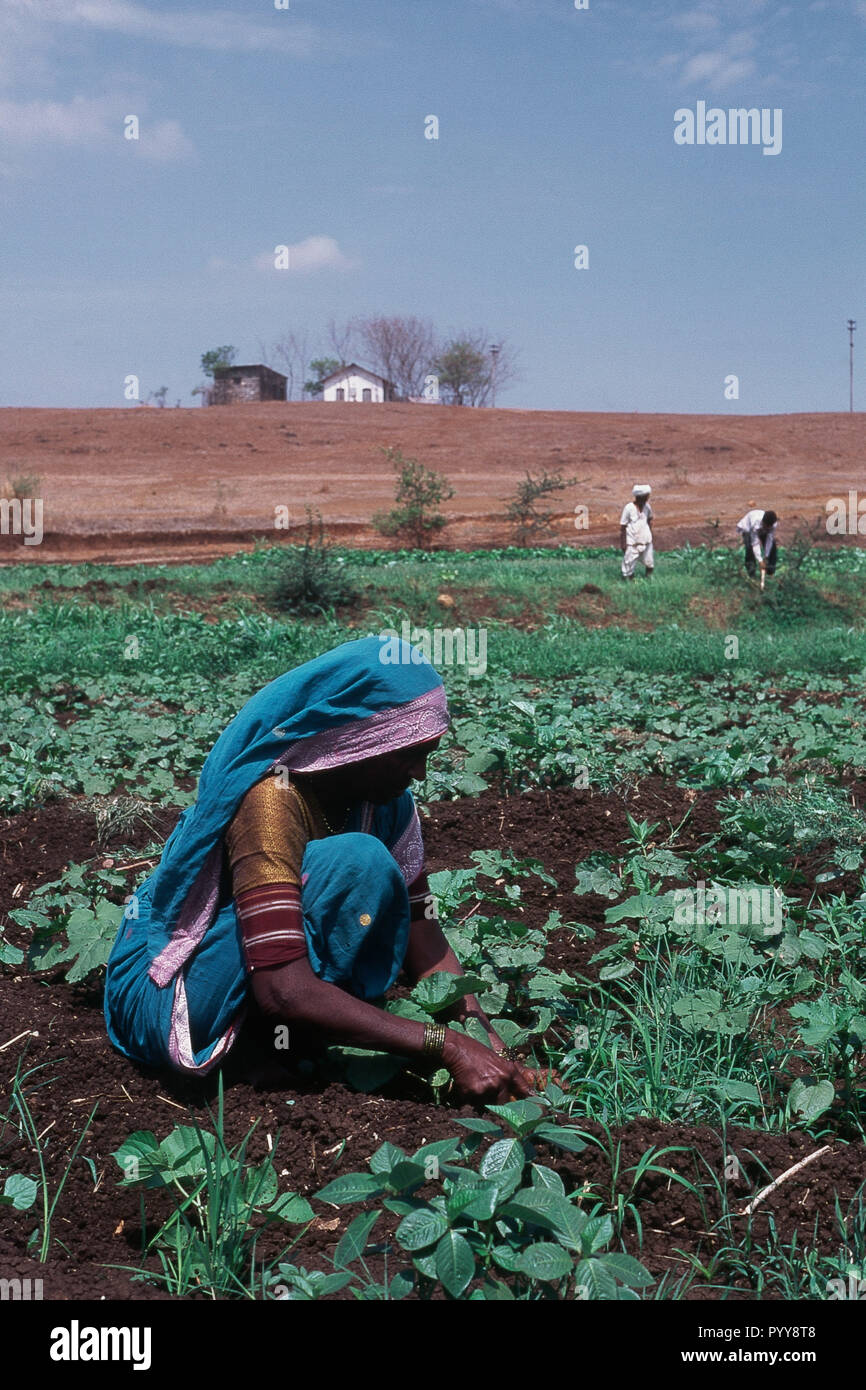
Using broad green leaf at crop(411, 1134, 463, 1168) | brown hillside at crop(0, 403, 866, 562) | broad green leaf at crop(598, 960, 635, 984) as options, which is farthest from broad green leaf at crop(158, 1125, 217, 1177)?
brown hillside at crop(0, 403, 866, 562)

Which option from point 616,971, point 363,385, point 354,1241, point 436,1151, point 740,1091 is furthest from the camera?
point 363,385

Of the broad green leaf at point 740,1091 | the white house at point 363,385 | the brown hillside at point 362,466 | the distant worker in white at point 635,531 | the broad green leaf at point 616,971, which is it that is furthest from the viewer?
the white house at point 363,385

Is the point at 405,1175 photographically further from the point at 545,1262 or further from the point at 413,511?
the point at 413,511

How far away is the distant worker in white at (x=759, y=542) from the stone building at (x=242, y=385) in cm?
4233

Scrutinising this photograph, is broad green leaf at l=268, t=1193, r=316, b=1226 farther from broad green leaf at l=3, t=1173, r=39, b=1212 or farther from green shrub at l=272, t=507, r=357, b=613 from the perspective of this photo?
green shrub at l=272, t=507, r=357, b=613

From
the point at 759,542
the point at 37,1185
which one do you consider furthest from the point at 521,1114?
the point at 759,542

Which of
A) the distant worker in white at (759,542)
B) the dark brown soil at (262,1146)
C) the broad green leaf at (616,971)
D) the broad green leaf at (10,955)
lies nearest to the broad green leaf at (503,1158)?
the dark brown soil at (262,1146)

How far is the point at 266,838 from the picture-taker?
2.15m

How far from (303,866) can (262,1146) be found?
1.69 ft

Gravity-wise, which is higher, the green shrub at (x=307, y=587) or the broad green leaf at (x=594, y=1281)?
the green shrub at (x=307, y=587)

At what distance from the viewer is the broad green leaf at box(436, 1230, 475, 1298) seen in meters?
1.48

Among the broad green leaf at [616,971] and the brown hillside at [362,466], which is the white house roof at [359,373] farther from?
the broad green leaf at [616,971]

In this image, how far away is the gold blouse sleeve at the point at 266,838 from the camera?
214 cm

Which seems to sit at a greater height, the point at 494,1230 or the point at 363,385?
the point at 363,385
